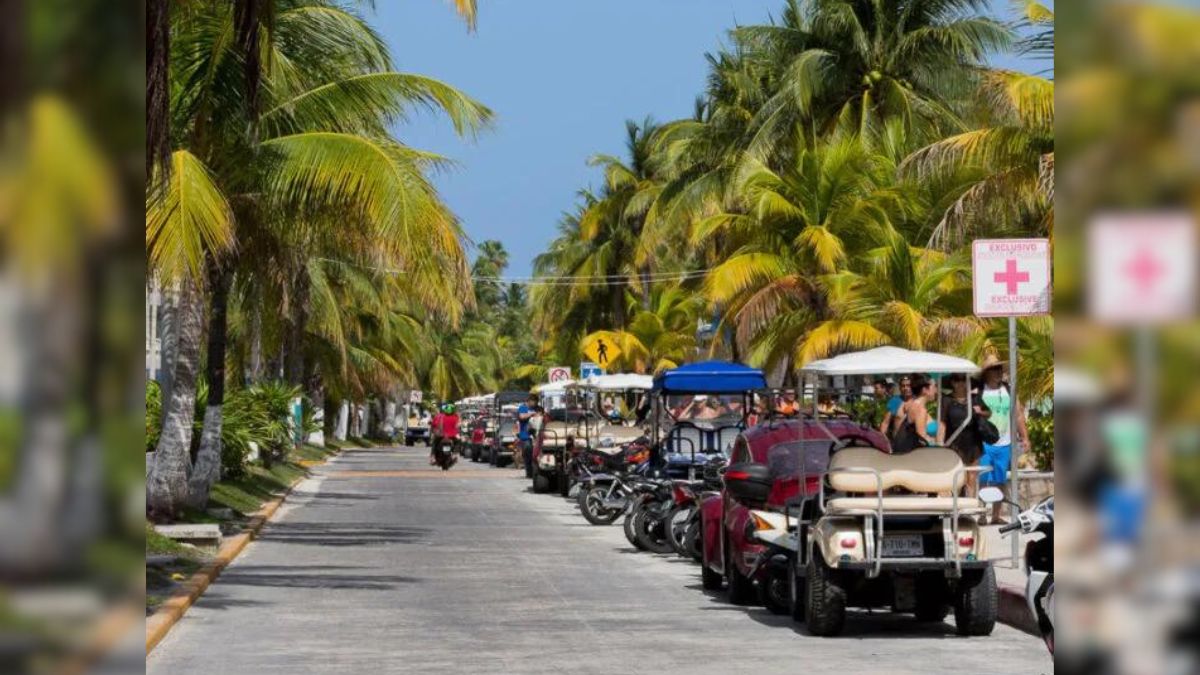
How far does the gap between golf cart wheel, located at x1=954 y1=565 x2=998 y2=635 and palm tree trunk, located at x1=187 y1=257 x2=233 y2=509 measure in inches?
558

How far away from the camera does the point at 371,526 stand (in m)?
28.3

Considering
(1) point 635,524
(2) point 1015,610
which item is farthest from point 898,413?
(2) point 1015,610

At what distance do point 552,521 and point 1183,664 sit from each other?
28.9m

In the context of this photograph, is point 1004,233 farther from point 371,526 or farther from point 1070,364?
point 1070,364

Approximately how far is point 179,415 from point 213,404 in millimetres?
4590

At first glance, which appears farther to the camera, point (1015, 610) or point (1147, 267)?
point (1015, 610)

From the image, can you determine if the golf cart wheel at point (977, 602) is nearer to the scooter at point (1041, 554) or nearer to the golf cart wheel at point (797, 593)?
the golf cart wheel at point (797, 593)

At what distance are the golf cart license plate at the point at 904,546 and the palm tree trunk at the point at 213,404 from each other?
14.1 meters

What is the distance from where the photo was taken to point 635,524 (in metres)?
23.1

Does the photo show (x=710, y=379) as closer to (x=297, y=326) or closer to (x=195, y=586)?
(x=195, y=586)

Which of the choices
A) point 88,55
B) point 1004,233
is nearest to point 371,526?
point 1004,233

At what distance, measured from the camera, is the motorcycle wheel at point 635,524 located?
23.1 metres

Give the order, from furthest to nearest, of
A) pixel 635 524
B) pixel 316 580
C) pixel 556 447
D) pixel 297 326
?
1. pixel 297 326
2. pixel 556 447
3. pixel 635 524
4. pixel 316 580

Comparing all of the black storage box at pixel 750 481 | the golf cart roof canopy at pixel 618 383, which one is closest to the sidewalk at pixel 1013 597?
the black storage box at pixel 750 481
